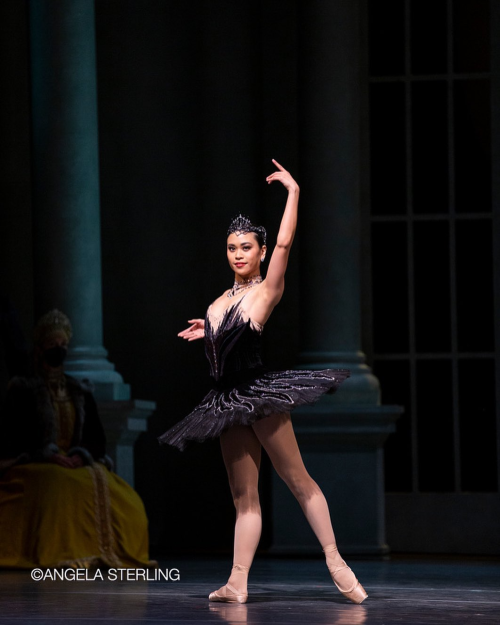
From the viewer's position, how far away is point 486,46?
1041cm

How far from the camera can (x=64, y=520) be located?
7781mm

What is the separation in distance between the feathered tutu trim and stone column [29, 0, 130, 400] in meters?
3.81

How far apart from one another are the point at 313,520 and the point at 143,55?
6.39m

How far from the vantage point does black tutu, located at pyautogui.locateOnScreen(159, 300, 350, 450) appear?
5.39 m

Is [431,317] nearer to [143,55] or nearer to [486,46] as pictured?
[486,46]

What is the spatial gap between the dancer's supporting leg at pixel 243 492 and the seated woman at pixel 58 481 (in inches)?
94.4

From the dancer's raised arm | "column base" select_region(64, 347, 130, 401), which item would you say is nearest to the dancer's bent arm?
the dancer's raised arm

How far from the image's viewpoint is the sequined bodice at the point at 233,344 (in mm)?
5543

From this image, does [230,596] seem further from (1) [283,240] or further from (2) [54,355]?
(2) [54,355]

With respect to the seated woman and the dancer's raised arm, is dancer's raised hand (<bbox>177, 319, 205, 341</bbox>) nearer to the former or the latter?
the dancer's raised arm

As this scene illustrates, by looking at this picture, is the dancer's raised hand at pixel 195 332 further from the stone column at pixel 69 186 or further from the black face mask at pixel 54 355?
the stone column at pixel 69 186

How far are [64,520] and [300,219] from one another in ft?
10.7

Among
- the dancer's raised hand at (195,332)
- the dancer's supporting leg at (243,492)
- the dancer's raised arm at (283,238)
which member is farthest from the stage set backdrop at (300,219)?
the dancer's raised arm at (283,238)

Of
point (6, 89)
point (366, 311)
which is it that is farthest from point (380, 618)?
point (6, 89)
